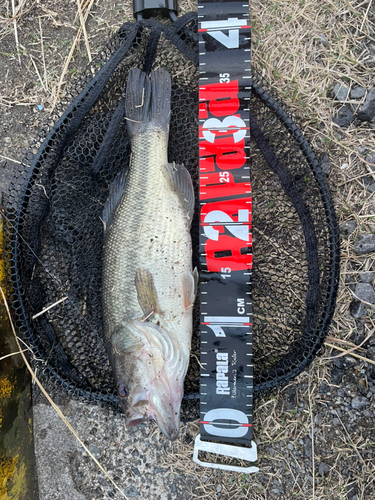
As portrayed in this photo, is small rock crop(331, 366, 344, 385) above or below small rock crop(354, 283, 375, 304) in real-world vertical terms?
below

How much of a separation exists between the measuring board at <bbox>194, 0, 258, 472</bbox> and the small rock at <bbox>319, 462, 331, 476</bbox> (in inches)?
19.3

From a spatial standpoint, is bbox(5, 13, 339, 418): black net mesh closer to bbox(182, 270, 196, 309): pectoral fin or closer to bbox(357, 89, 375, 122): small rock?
bbox(182, 270, 196, 309): pectoral fin

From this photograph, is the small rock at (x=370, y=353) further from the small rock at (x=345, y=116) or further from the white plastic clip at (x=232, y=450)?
the small rock at (x=345, y=116)

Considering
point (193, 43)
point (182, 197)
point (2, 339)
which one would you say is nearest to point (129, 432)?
point (2, 339)

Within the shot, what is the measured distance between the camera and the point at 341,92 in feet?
7.59

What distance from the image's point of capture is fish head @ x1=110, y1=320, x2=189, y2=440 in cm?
189

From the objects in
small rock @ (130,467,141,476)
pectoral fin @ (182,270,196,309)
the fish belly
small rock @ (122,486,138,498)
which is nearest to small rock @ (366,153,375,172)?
the fish belly

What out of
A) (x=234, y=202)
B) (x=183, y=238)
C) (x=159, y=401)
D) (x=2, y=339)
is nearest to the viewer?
(x=159, y=401)

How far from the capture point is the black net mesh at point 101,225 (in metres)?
2.17

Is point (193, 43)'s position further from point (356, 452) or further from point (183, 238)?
point (356, 452)

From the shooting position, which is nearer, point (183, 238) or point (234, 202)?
point (183, 238)

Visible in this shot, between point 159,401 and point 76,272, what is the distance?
3.10 feet

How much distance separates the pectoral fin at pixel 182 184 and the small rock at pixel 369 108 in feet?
4.10

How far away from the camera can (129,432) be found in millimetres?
2461
